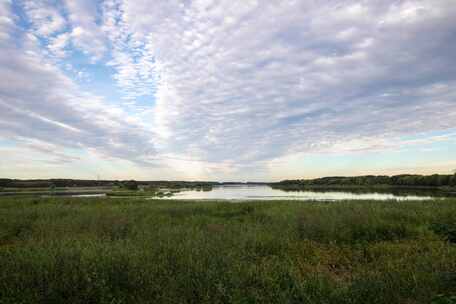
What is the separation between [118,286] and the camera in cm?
434

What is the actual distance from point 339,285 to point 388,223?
763 cm

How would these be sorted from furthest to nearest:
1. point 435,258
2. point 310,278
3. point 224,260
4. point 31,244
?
point 31,244
point 435,258
point 224,260
point 310,278

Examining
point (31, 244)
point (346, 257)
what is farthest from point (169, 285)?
point (346, 257)

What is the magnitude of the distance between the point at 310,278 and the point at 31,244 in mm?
6479

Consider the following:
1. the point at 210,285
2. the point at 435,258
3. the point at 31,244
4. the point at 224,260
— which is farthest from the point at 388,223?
the point at 31,244

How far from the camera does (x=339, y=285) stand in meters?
4.41

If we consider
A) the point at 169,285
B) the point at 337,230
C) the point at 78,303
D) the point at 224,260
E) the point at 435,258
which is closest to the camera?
the point at 78,303

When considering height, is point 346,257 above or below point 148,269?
below

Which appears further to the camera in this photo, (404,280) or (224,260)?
(224,260)

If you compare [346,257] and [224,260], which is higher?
[224,260]

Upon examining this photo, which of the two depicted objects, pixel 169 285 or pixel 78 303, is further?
pixel 169 285

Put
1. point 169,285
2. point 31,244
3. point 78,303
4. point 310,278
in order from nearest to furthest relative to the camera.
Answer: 1. point 78,303
2. point 169,285
3. point 310,278
4. point 31,244

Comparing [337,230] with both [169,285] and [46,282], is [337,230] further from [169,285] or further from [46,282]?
[46,282]

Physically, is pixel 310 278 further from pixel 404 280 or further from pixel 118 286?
pixel 118 286
